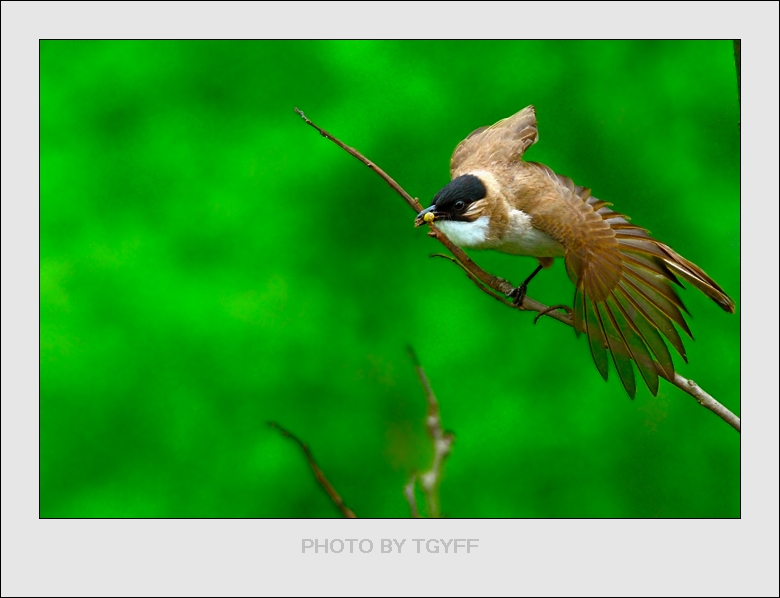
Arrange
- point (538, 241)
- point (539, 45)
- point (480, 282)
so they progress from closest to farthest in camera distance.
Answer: point (480, 282), point (538, 241), point (539, 45)

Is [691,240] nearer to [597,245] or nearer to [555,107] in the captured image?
[555,107]

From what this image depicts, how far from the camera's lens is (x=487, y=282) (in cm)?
136

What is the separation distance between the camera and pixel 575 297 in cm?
136

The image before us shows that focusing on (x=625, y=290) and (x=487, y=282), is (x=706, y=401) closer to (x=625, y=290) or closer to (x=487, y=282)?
(x=625, y=290)

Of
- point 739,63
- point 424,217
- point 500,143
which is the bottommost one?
point 424,217

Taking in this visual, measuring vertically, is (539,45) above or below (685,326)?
above

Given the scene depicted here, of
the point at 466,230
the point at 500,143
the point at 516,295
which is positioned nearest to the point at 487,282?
the point at 466,230

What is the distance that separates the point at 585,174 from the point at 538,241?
0.71m

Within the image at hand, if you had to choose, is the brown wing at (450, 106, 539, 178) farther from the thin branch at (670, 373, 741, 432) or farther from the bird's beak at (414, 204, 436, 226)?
the thin branch at (670, 373, 741, 432)

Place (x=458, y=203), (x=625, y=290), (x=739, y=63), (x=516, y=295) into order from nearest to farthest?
(x=739, y=63), (x=625, y=290), (x=458, y=203), (x=516, y=295)

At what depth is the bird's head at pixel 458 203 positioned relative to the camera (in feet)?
4.69

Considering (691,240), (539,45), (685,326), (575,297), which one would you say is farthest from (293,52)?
(685,326)

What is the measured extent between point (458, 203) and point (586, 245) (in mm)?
226

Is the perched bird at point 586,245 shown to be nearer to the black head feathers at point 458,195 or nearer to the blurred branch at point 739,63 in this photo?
the black head feathers at point 458,195
